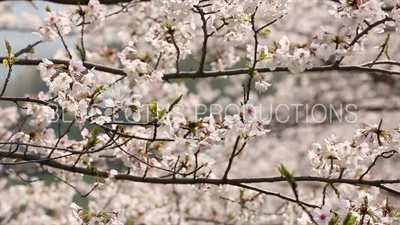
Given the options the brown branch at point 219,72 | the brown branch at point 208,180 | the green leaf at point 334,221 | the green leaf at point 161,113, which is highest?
the brown branch at point 219,72

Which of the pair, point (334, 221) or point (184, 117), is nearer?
point (334, 221)

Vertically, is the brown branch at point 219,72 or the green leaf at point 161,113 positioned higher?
the brown branch at point 219,72

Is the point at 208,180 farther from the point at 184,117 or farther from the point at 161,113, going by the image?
the point at 161,113

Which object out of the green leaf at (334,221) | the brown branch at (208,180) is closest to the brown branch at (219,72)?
the brown branch at (208,180)

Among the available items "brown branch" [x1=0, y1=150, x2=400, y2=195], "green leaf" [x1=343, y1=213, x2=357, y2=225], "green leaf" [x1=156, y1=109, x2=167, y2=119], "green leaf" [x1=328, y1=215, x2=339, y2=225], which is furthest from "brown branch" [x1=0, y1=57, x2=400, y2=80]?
"green leaf" [x1=343, y1=213, x2=357, y2=225]

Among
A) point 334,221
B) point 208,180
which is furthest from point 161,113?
point 334,221

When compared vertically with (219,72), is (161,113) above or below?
below

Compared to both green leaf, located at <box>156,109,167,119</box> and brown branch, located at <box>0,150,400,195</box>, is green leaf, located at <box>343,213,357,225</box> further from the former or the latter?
green leaf, located at <box>156,109,167,119</box>

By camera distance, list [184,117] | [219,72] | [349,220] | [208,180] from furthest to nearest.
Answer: [219,72], [208,180], [184,117], [349,220]

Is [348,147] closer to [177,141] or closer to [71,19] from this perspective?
[177,141]

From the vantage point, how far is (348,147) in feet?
8.33

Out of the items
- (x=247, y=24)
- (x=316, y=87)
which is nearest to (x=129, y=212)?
(x=247, y=24)

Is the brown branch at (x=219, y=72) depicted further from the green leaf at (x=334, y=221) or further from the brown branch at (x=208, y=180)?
the green leaf at (x=334, y=221)

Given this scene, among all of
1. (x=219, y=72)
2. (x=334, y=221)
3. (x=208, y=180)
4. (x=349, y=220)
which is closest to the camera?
(x=349, y=220)
